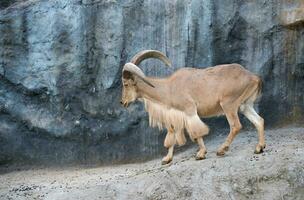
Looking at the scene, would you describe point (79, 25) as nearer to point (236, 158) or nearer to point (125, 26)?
point (125, 26)

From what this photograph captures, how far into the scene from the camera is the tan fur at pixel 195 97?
32.3ft

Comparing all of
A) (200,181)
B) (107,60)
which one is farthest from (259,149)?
(107,60)

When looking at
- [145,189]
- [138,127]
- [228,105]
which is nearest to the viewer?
[145,189]

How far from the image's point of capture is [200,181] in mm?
9016

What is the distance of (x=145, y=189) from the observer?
9.06 m

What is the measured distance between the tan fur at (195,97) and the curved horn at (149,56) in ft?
0.05

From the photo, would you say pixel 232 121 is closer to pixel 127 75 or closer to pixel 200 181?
pixel 200 181

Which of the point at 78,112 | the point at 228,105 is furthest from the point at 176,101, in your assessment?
the point at 78,112

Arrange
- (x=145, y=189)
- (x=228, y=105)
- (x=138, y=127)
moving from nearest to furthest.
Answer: (x=145, y=189) → (x=228, y=105) → (x=138, y=127)

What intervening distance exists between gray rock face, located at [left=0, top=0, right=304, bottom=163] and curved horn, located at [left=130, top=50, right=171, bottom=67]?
35.3 inches

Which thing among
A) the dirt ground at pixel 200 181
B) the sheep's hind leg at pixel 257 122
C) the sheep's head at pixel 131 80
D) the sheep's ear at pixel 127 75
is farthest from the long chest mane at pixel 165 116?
the sheep's hind leg at pixel 257 122

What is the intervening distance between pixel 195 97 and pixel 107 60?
2050mm

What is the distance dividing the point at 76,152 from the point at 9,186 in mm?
1582

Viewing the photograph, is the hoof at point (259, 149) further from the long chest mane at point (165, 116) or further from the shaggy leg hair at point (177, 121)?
the long chest mane at point (165, 116)
